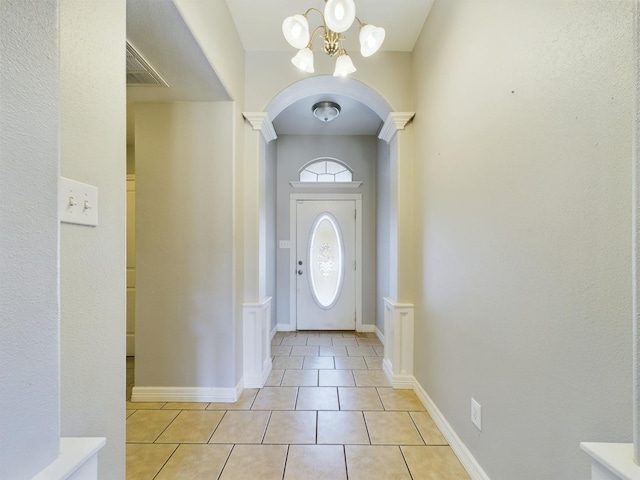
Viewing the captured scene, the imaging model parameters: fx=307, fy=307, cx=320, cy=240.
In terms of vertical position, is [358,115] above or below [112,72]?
above

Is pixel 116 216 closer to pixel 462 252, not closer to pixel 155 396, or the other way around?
pixel 462 252

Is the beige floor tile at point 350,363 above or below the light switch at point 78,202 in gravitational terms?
below

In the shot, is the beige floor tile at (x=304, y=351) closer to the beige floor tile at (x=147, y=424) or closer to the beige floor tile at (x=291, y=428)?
the beige floor tile at (x=291, y=428)

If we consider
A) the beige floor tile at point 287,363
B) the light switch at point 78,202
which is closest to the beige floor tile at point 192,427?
the beige floor tile at point 287,363

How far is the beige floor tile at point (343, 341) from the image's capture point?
12.2 feet

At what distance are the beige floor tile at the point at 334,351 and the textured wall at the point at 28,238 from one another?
288 centimetres

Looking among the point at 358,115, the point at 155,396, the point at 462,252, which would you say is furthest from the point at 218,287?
the point at 358,115

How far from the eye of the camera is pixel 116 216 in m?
0.98

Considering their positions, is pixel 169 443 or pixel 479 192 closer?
pixel 479 192

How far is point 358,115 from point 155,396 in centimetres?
341

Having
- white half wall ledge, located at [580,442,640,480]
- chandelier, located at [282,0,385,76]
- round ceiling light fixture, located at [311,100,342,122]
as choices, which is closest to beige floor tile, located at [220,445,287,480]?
white half wall ledge, located at [580,442,640,480]

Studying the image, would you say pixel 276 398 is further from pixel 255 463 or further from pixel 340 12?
pixel 340 12

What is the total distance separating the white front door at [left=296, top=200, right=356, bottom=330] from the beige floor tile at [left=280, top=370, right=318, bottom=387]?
146cm

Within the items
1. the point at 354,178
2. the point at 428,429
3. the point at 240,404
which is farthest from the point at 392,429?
the point at 354,178
